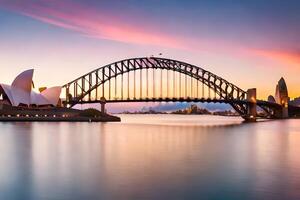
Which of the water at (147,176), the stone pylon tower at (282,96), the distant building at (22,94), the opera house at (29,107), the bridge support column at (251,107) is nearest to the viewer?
the water at (147,176)

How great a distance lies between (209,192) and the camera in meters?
17.3

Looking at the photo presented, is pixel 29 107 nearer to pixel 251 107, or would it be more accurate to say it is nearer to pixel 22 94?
pixel 22 94

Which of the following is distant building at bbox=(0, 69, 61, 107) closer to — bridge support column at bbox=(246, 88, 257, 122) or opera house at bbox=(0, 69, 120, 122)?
opera house at bbox=(0, 69, 120, 122)

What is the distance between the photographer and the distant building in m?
108

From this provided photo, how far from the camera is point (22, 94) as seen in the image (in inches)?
4341

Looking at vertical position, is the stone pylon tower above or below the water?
above

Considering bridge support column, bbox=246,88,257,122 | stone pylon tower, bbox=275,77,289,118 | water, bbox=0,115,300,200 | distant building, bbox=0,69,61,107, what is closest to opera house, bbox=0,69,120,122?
distant building, bbox=0,69,61,107

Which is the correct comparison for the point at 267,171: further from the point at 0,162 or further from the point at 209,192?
the point at 0,162

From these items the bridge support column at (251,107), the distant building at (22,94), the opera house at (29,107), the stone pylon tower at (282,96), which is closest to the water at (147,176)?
the opera house at (29,107)

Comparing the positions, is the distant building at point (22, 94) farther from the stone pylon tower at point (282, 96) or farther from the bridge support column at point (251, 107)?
the stone pylon tower at point (282, 96)

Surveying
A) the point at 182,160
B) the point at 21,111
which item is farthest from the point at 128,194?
the point at 21,111

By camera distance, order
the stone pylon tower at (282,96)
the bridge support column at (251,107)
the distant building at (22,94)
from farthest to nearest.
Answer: the stone pylon tower at (282,96) → the bridge support column at (251,107) → the distant building at (22,94)

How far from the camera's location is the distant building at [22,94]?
4247 inches

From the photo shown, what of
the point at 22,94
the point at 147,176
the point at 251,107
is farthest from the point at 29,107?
the point at 147,176
